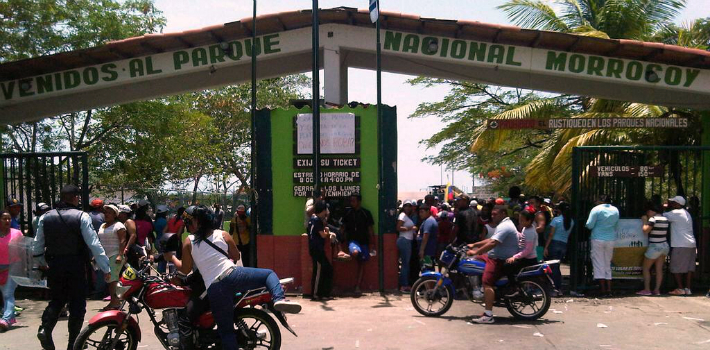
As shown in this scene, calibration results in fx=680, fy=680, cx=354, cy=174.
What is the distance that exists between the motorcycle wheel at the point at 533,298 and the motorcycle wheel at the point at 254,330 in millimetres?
3817

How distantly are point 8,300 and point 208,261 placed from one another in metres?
4.31

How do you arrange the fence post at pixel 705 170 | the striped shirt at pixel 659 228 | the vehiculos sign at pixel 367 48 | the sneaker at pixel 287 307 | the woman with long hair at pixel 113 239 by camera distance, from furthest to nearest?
the fence post at pixel 705 170 < the vehiculos sign at pixel 367 48 < the striped shirt at pixel 659 228 < the woman with long hair at pixel 113 239 < the sneaker at pixel 287 307

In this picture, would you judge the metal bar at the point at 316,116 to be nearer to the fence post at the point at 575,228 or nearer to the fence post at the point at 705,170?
the fence post at the point at 575,228

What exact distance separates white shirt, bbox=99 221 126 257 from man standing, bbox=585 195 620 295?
734 centimetres

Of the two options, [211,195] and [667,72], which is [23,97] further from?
[667,72]

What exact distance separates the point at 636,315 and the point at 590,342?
211 centimetres

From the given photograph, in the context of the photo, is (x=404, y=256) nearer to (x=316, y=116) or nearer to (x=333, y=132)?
(x=333, y=132)

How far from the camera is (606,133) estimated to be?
15.8m

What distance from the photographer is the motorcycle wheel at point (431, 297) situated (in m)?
9.24

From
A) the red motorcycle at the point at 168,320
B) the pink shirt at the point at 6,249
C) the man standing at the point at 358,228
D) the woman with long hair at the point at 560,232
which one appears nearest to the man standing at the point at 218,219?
the red motorcycle at the point at 168,320

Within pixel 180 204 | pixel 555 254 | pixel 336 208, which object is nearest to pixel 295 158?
pixel 336 208

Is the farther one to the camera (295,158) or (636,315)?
(295,158)

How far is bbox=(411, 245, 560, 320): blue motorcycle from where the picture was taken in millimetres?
8961

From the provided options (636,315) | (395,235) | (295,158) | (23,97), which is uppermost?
(23,97)
